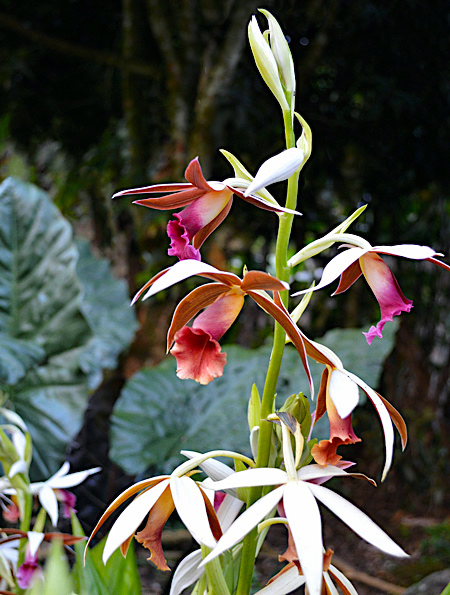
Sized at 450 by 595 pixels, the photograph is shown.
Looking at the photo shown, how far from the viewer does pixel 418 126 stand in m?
1.85

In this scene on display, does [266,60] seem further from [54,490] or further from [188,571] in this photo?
[54,490]

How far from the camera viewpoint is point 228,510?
0.42 metres

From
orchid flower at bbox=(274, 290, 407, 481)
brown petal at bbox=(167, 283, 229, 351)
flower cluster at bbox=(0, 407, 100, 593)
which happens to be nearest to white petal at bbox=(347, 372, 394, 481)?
orchid flower at bbox=(274, 290, 407, 481)

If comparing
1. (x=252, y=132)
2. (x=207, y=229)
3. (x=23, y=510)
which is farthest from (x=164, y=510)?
(x=252, y=132)

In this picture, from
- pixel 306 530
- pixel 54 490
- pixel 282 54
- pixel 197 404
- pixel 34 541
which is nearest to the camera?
pixel 306 530

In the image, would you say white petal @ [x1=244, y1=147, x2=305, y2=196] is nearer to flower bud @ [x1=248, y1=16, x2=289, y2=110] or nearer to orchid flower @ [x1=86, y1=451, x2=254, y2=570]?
flower bud @ [x1=248, y1=16, x2=289, y2=110]

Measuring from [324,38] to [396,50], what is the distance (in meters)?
0.27

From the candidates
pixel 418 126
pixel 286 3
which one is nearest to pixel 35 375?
pixel 286 3

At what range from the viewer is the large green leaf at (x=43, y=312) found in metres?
1.24

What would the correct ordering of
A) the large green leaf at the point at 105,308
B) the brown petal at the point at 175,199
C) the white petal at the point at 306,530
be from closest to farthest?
the white petal at the point at 306,530
the brown petal at the point at 175,199
the large green leaf at the point at 105,308

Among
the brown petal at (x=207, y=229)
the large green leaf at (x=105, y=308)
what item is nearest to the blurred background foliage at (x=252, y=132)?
the large green leaf at (x=105, y=308)

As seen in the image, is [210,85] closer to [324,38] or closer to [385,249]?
[324,38]

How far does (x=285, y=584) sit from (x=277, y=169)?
0.31 meters

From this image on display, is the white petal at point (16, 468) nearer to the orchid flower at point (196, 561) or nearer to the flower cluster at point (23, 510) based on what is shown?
the flower cluster at point (23, 510)
